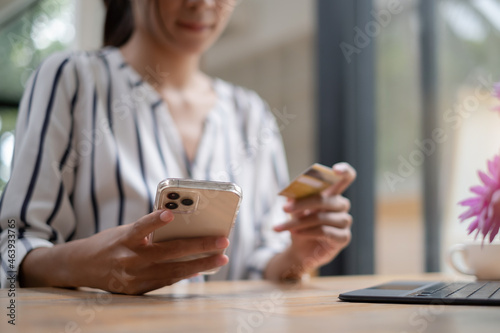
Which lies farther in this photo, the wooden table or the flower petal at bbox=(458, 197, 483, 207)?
the flower petal at bbox=(458, 197, 483, 207)

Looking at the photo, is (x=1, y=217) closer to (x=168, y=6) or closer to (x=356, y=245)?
(x=168, y=6)

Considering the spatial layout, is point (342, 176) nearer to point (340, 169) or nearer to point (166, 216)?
point (340, 169)

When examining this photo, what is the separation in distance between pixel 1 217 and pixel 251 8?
267cm

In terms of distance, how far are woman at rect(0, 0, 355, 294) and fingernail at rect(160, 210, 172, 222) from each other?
0.05 meters

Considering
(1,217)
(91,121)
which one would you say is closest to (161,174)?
(91,121)

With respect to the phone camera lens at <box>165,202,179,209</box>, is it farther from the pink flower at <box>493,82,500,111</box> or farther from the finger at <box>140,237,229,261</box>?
the pink flower at <box>493,82,500,111</box>

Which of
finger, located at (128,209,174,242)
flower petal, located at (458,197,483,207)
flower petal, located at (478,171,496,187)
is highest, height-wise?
flower petal, located at (478,171,496,187)

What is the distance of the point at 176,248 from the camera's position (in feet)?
2.09

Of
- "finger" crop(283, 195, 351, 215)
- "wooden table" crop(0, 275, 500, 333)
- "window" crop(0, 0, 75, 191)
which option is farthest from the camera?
"window" crop(0, 0, 75, 191)

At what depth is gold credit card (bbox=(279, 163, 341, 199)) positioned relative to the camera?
81cm

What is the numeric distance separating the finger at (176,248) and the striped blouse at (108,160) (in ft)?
0.82

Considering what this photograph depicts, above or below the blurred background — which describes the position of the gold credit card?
below

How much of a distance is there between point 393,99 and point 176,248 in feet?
4.69

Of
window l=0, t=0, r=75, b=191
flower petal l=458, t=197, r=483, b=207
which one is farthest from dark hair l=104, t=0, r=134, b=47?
window l=0, t=0, r=75, b=191
